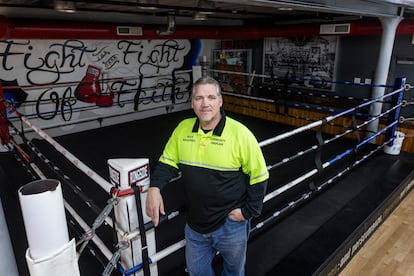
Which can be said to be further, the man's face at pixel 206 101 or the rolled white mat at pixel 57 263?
the man's face at pixel 206 101

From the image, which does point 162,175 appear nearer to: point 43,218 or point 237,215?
point 237,215

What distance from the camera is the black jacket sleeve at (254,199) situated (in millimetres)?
1399

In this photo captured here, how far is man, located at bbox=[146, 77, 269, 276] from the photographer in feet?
4.51

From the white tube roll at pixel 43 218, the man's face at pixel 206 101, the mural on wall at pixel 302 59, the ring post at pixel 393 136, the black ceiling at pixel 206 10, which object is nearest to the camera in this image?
the white tube roll at pixel 43 218

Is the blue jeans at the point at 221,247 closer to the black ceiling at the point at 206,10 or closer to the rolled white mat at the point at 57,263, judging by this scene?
the rolled white mat at the point at 57,263

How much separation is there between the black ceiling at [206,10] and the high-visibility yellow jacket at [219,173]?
109 cm

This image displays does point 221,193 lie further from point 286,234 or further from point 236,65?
point 236,65

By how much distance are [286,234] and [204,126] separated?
51.8 inches

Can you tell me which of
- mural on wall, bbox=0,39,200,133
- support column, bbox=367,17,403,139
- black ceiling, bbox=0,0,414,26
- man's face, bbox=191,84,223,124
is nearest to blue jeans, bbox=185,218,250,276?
man's face, bbox=191,84,223,124

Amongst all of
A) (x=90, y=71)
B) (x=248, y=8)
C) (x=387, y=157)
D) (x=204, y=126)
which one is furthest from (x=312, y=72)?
(x=204, y=126)

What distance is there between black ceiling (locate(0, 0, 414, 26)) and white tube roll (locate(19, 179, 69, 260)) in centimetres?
177

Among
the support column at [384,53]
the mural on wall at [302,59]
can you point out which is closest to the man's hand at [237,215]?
the support column at [384,53]

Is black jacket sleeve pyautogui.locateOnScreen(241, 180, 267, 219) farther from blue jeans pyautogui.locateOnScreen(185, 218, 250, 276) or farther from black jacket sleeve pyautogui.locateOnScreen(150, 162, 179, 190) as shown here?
black jacket sleeve pyautogui.locateOnScreen(150, 162, 179, 190)

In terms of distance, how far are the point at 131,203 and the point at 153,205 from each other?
94 mm
